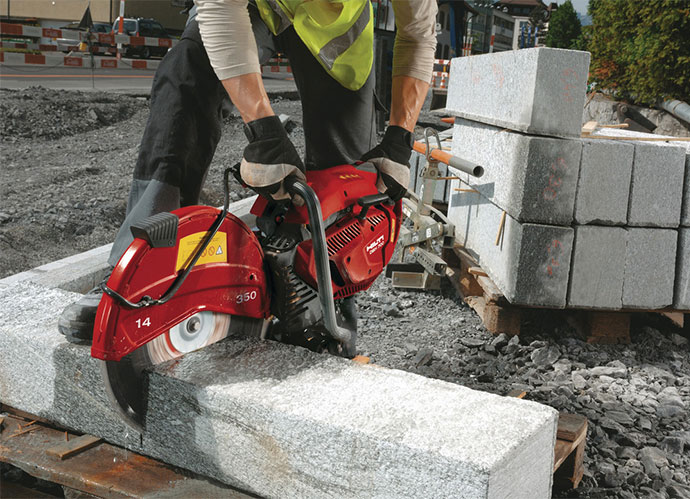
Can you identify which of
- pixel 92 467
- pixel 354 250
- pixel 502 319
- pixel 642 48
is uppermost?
pixel 642 48

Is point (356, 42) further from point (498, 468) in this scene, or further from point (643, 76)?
point (643, 76)

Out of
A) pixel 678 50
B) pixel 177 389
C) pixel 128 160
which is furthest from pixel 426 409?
pixel 678 50

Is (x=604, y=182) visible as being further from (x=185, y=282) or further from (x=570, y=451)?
(x=185, y=282)

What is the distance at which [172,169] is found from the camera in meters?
2.24

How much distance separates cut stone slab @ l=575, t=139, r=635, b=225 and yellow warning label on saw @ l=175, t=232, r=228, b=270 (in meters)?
2.19

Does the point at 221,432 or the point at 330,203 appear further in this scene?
the point at 330,203

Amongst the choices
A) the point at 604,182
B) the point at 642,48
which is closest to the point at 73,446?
the point at 604,182

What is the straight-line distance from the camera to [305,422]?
5.61 feet

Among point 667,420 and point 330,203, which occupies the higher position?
point 330,203

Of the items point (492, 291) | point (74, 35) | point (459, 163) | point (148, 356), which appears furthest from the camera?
point (74, 35)

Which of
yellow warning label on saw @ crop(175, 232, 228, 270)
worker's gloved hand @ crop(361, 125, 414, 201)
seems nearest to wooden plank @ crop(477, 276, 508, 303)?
worker's gloved hand @ crop(361, 125, 414, 201)

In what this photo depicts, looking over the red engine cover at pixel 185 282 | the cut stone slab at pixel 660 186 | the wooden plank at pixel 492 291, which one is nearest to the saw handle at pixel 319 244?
the red engine cover at pixel 185 282

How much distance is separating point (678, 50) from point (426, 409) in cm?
717

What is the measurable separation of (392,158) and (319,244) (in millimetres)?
610
